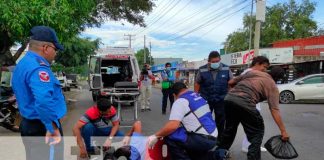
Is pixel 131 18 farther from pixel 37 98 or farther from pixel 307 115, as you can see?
pixel 37 98

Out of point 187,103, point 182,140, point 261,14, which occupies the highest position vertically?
point 261,14

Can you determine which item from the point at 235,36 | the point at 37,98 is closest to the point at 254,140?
the point at 37,98

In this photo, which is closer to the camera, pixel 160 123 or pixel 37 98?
pixel 37 98

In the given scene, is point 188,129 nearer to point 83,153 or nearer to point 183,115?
point 183,115

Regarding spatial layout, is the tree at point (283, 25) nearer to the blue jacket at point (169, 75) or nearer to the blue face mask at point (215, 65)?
the blue jacket at point (169, 75)

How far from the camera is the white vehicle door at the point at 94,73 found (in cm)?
1609

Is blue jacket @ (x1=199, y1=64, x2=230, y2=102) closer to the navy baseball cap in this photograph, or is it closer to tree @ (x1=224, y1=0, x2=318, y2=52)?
the navy baseball cap

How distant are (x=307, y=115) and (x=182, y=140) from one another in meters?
9.51

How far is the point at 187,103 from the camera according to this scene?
15.2ft

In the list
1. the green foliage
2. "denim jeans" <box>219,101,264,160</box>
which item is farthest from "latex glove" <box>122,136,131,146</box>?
the green foliage

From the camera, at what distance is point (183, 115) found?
460 centimetres

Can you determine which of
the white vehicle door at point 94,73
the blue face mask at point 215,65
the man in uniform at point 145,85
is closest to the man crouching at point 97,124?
the blue face mask at point 215,65

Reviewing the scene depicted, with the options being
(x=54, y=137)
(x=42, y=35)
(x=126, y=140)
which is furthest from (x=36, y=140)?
(x=126, y=140)

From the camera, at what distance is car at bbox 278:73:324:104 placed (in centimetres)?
1731
